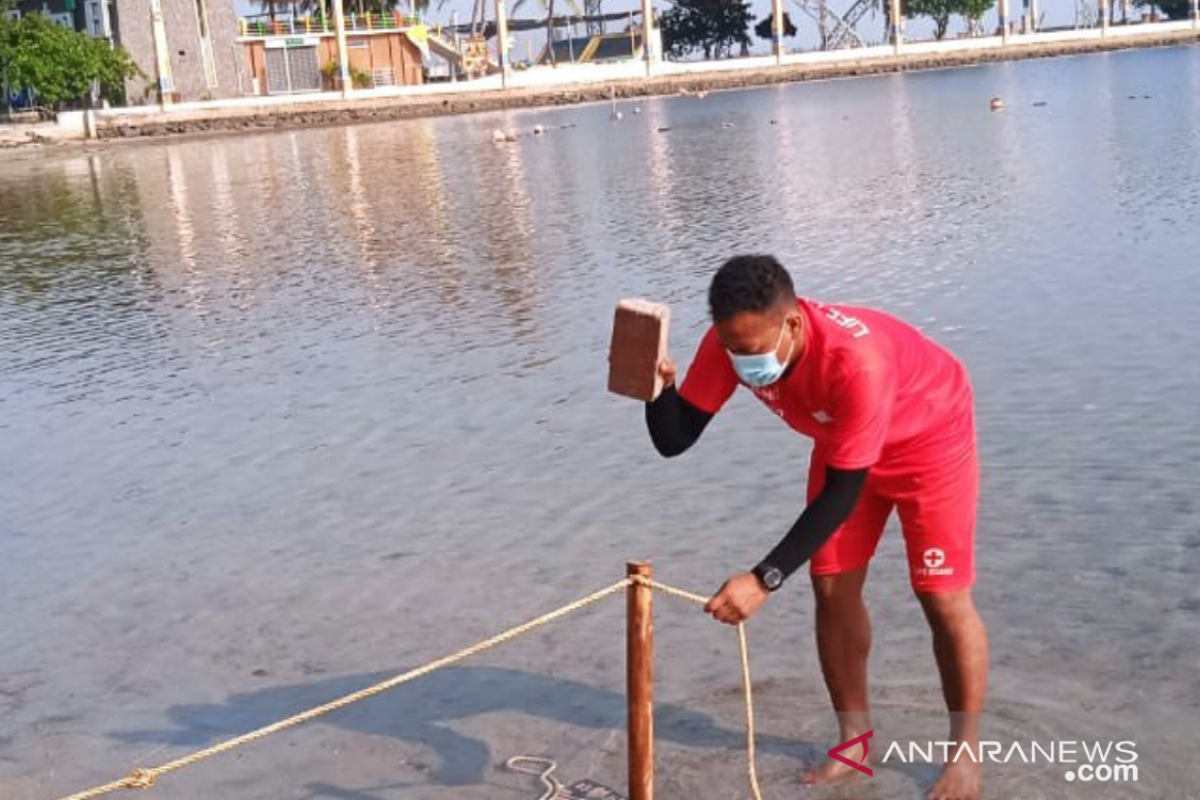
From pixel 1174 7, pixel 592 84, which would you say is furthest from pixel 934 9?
pixel 592 84

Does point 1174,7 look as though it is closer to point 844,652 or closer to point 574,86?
point 574,86

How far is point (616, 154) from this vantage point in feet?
137

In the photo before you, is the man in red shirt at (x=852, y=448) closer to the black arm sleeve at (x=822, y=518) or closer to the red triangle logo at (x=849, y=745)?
the black arm sleeve at (x=822, y=518)

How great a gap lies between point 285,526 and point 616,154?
110ft

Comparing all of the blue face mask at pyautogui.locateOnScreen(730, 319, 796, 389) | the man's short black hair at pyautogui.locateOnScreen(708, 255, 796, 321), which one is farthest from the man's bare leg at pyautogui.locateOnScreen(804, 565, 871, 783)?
the man's short black hair at pyautogui.locateOnScreen(708, 255, 796, 321)

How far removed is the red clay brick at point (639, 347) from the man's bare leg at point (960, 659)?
1010 millimetres

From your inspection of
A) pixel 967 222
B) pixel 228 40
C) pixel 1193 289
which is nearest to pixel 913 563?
pixel 1193 289

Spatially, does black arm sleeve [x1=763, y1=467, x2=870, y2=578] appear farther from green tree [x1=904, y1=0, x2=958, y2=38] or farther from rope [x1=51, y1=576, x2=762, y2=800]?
green tree [x1=904, y1=0, x2=958, y2=38]

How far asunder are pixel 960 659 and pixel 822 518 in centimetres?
77

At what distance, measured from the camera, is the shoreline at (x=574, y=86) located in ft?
219

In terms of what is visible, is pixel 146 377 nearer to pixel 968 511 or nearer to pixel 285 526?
pixel 285 526

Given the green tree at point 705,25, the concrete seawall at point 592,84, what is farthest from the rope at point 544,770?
the green tree at point 705,25

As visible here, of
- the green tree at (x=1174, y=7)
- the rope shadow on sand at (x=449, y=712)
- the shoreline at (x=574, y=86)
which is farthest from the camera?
the green tree at (x=1174, y=7)

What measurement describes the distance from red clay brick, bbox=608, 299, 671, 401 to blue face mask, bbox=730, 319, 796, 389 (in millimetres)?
253
